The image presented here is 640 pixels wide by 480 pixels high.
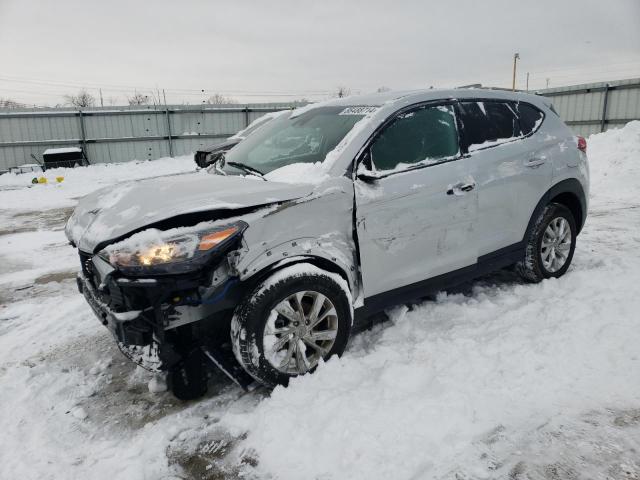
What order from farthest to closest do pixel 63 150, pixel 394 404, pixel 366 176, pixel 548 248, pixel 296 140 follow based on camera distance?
pixel 63 150
pixel 548 248
pixel 296 140
pixel 366 176
pixel 394 404

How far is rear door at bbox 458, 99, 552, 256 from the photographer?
3590 mm

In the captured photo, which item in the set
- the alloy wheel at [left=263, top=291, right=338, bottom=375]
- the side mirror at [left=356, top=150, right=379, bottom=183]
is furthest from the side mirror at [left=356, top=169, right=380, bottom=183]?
the alloy wheel at [left=263, top=291, right=338, bottom=375]

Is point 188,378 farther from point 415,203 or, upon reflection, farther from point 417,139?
point 417,139

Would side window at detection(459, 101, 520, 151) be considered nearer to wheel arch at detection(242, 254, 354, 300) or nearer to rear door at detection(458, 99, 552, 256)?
rear door at detection(458, 99, 552, 256)

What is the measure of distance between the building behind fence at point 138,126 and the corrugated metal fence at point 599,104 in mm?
37

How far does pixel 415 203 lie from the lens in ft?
10.4

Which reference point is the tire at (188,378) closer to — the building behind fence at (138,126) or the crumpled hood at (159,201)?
the crumpled hood at (159,201)

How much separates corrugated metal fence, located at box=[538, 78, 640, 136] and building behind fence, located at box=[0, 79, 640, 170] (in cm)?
4

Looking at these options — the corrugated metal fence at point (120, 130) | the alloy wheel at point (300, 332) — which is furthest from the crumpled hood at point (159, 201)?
the corrugated metal fence at point (120, 130)

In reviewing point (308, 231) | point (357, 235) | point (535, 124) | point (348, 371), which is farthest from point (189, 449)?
point (535, 124)

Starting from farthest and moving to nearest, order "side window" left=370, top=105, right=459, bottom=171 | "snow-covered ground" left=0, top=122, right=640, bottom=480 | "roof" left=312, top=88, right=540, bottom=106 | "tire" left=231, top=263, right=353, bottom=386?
"roof" left=312, top=88, right=540, bottom=106
"side window" left=370, top=105, right=459, bottom=171
"tire" left=231, top=263, right=353, bottom=386
"snow-covered ground" left=0, top=122, right=640, bottom=480

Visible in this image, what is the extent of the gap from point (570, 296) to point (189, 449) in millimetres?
3185

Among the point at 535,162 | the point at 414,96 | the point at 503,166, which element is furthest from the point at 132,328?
the point at 535,162

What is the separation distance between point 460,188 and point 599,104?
17162mm
